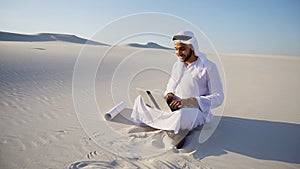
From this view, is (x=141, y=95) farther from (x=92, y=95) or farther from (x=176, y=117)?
(x=92, y=95)

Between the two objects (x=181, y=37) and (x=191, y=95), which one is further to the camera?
(x=191, y=95)

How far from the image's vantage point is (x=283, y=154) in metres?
2.85

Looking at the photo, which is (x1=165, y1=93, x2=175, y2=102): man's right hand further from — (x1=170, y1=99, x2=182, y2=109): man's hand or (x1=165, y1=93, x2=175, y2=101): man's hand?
(x1=170, y1=99, x2=182, y2=109): man's hand

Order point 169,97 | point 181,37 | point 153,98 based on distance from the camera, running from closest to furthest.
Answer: point 181,37 → point 169,97 → point 153,98

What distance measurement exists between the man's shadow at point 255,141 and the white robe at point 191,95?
12.4 inches

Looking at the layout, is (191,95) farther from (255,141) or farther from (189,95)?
(255,141)

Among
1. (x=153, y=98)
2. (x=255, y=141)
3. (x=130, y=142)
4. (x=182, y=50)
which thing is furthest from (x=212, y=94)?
(x=130, y=142)

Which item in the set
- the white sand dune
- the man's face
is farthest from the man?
the white sand dune

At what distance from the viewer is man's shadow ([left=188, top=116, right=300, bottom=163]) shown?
2.82 metres

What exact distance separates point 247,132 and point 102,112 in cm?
257

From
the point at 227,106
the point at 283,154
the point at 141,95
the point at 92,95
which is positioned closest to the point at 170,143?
the point at 141,95

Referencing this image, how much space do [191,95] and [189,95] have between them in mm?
27

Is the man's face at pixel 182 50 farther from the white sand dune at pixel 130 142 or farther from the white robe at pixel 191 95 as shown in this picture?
the white sand dune at pixel 130 142

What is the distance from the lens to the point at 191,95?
125 inches
